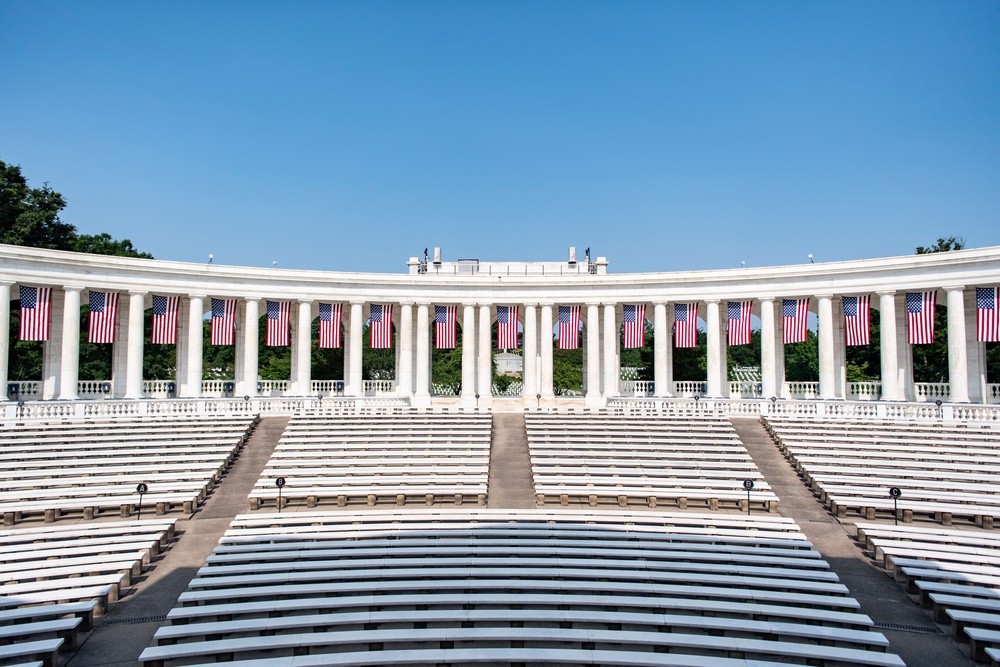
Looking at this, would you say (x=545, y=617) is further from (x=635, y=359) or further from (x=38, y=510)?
(x=635, y=359)

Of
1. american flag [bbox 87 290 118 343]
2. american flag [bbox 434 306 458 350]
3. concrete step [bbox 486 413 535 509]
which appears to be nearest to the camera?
concrete step [bbox 486 413 535 509]

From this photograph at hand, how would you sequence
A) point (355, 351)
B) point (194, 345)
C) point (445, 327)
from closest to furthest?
point (194, 345), point (445, 327), point (355, 351)

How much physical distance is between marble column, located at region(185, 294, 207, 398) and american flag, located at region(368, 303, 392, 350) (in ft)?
37.0

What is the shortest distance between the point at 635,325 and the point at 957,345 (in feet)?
62.6

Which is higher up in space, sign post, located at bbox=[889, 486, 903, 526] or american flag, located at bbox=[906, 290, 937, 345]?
american flag, located at bbox=[906, 290, 937, 345]

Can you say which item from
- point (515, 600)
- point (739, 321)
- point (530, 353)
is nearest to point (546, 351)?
point (530, 353)

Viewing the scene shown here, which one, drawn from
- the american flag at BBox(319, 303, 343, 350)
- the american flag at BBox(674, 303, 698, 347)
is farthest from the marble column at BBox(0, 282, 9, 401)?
the american flag at BBox(674, 303, 698, 347)

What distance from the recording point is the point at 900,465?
93.9 feet

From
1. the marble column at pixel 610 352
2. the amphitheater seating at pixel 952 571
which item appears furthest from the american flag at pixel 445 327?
the amphitheater seating at pixel 952 571

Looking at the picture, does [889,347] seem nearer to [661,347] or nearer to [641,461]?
[661,347]

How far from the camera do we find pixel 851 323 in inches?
1588

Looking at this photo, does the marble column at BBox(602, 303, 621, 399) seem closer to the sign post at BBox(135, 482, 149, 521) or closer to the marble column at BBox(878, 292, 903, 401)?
the marble column at BBox(878, 292, 903, 401)

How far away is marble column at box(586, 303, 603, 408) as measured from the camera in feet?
151

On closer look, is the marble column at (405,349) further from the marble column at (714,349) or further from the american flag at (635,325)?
the marble column at (714,349)
